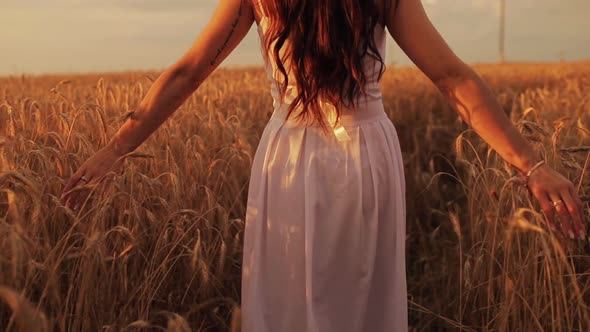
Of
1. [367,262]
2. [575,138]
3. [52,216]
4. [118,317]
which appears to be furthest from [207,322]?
[575,138]

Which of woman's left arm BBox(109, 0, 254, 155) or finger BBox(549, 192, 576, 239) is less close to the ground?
woman's left arm BBox(109, 0, 254, 155)

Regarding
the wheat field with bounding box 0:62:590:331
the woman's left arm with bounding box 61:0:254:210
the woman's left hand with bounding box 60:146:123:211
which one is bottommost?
the wheat field with bounding box 0:62:590:331

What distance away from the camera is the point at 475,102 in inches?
55.4

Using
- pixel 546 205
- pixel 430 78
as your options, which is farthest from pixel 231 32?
pixel 546 205

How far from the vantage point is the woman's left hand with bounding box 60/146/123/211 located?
1.48 metres

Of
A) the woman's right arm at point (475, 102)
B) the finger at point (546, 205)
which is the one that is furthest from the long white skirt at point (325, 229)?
the finger at point (546, 205)

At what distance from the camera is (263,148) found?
149cm

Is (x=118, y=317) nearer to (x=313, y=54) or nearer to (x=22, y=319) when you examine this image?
(x=22, y=319)

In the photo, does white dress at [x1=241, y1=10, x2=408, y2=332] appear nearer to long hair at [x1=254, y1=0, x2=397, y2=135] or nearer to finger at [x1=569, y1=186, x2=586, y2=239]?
long hair at [x1=254, y1=0, x2=397, y2=135]

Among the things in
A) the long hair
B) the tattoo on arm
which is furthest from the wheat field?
the long hair

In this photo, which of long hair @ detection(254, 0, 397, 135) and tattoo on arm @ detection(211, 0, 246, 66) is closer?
long hair @ detection(254, 0, 397, 135)

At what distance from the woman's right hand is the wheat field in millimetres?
45

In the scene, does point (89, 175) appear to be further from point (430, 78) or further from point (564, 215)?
point (564, 215)

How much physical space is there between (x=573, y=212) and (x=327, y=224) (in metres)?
0.54
